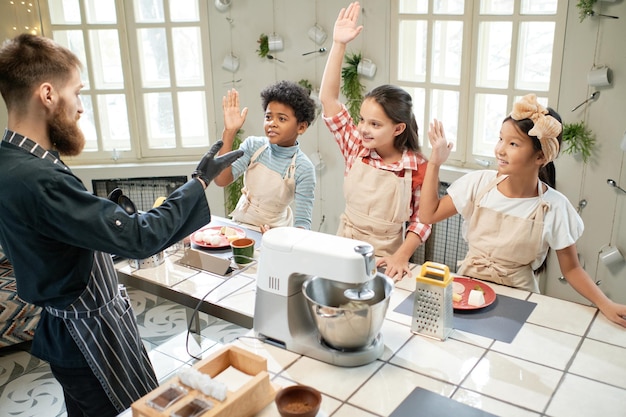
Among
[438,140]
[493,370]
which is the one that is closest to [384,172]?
[438,140]

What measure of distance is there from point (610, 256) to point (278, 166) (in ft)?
6.06

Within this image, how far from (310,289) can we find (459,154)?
237cm

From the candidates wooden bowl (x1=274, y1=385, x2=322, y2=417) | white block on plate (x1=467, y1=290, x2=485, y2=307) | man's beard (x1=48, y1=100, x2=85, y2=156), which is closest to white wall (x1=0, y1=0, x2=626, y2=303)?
white block on plate (x1=467, y1=290, x2=485, y2=307)

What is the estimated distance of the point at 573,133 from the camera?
10.1 ft

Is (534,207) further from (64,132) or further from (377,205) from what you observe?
(64,132)

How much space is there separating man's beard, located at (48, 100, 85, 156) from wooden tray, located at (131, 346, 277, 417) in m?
0.72

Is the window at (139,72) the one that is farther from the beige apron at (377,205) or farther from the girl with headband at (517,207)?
the girl with headband at (517,207)

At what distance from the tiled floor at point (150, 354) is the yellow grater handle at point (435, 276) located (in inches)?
50.3

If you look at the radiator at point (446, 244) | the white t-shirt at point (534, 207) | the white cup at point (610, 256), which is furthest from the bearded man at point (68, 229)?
the white cup at point (610, 256)

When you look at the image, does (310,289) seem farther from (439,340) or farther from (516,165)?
(516,165)

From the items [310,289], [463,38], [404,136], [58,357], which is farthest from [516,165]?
[463,38]

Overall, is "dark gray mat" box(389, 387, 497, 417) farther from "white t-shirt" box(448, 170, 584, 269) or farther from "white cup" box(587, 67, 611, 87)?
"white cup" box(587, 67, 611, 87)

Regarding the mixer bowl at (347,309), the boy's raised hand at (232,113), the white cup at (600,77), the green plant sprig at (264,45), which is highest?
the green plant sprig at (264,45)

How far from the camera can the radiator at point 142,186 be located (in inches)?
166
